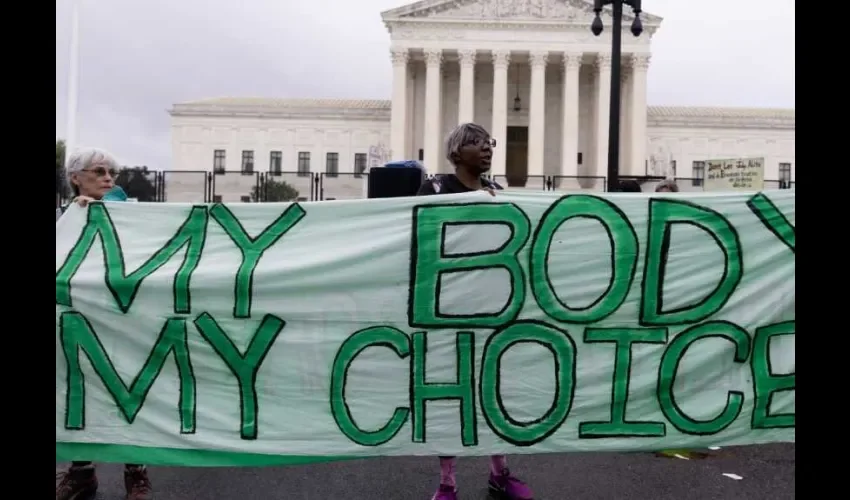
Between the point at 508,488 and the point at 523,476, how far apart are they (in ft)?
1.38

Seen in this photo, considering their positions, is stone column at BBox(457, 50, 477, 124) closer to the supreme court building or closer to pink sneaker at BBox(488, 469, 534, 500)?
the supreme court building

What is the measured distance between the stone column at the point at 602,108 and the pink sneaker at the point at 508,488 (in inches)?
1912

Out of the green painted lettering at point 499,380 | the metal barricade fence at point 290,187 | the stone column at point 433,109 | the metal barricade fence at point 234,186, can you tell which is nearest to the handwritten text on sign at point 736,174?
the green painted lettering at point 499,380

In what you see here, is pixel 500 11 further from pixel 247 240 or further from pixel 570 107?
pixel 247 240

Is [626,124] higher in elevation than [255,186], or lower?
higher

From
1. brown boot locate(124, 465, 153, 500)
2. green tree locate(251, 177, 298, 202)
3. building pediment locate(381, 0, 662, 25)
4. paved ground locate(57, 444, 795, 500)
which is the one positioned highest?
building pediment locate(381, 0, 662, 25)

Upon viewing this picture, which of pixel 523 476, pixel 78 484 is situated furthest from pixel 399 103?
pixel 78 484

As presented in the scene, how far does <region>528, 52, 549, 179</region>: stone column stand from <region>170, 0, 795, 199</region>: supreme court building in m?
0.09

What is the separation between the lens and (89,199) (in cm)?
338

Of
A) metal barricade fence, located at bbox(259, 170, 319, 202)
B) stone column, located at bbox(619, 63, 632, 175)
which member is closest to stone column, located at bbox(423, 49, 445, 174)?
stone column, located at bbox(619, 63, 632, 175)

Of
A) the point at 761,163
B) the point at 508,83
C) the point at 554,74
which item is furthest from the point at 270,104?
the point at 761,163

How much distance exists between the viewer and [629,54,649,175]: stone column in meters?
49.6
